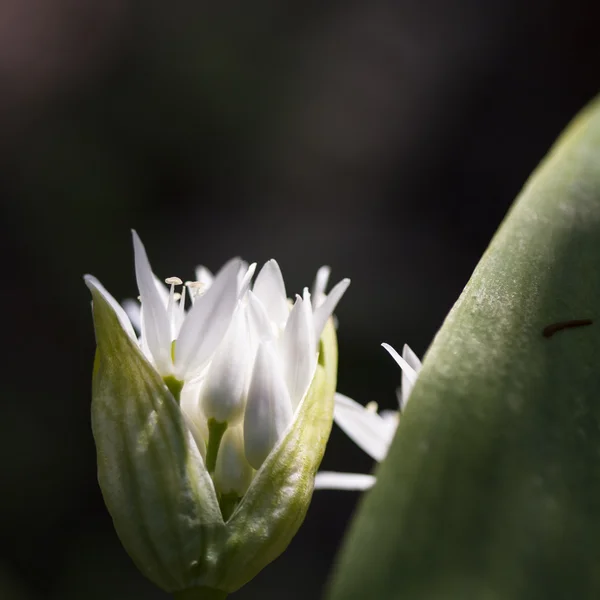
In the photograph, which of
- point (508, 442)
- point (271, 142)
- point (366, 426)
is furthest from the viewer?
point (271, 142)

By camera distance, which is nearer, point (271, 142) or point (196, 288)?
point (196, 288)

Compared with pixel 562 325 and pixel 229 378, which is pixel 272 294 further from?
pixel 562 325

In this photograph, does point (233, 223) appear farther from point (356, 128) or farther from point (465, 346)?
point (465, 346)

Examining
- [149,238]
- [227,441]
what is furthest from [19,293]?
[227,441]

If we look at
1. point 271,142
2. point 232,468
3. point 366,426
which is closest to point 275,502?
point 232,468

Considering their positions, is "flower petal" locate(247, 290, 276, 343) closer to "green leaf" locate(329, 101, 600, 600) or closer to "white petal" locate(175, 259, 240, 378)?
"white petal" locate(175, 259, 240, 378)

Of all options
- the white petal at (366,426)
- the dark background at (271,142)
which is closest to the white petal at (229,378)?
the white petal at (366,426)
